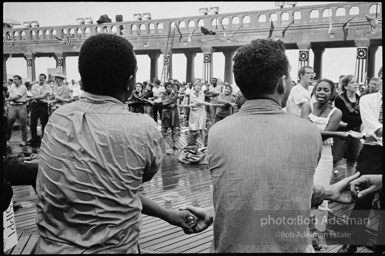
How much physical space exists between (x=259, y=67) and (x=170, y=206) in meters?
3.67

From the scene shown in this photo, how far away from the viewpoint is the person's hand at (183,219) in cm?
181

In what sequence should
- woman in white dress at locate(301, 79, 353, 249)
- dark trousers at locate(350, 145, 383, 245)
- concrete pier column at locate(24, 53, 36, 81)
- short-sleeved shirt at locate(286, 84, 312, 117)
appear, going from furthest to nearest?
concrete pier column at locate(24, 53, 36, 81)
short-sleeved shirt at locate(286, 84, 312, 117)
woman in white dress at locate(301, 79, 353, 249)
dark trousers at locate(350, 145, 383, 245)

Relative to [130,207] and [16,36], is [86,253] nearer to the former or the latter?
[130,207]

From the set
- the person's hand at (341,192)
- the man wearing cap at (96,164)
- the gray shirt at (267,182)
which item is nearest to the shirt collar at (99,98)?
the man wearing cap at (96,164)

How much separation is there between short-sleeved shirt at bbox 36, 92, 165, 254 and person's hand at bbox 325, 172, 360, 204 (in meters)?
0.81

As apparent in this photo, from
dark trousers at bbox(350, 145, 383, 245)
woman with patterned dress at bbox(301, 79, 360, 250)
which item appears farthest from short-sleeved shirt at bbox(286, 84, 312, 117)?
dark trousers at bbox(350, 145, 383, 245)

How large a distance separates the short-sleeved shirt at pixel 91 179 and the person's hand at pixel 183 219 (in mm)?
293

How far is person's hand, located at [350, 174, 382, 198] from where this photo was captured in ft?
6.04

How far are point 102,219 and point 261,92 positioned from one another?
750 mm

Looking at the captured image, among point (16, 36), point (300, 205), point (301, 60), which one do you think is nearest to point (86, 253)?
point (300, 205)

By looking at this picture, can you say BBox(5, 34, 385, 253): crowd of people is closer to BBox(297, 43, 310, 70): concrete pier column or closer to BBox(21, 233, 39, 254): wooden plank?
BBox(21, 233, 39, 254): wooden plank

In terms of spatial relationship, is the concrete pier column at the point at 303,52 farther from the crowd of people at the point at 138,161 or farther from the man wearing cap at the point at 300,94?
the crowd of people at the point at 138,161

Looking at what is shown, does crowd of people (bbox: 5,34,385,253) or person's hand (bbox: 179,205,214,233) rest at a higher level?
crowd of people (bbox: 5,34,385,253)

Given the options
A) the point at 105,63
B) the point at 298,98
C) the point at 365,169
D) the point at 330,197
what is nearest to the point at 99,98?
the point at 105,63
